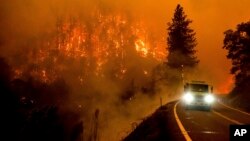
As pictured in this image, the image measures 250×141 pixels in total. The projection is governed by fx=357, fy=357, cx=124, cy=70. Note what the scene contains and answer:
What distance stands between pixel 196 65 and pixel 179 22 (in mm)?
10936

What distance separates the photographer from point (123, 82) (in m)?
102

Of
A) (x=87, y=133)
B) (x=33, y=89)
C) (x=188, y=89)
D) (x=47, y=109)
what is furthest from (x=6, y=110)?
(x=33, y=89)

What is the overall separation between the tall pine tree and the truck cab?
1836 inches

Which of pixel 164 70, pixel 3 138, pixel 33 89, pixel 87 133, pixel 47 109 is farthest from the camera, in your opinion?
pixel 33 89

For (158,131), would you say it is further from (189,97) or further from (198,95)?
(198,95)

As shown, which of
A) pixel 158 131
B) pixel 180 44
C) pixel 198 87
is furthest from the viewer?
pixel 180 44

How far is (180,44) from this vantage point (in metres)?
80.2

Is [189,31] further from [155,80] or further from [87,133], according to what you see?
[87,133]

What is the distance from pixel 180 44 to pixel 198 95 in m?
50.2

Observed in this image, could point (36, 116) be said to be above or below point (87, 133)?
above

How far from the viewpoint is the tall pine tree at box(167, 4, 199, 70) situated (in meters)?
79.4

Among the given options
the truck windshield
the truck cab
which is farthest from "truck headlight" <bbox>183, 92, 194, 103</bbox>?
the truck windshield

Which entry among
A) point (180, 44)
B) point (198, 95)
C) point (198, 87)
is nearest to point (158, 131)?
point (198, 95)

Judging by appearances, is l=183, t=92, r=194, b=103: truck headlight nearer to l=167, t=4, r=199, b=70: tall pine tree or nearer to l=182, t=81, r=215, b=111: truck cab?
l=182, t=81, r=215, b=111: truck cab
